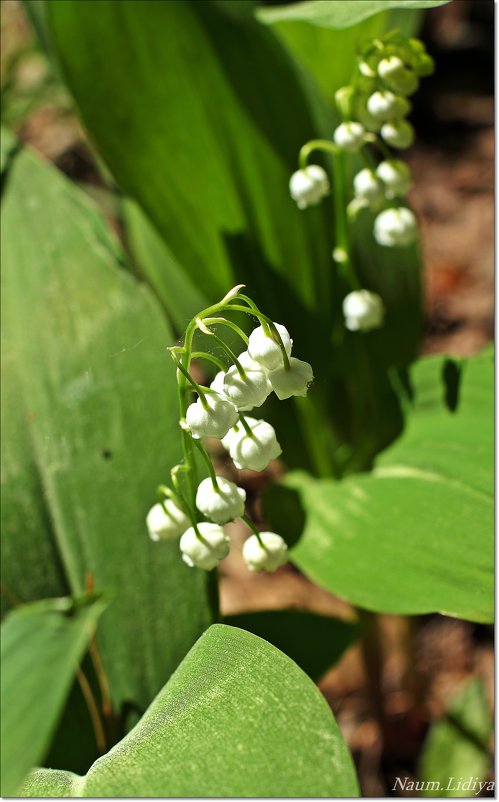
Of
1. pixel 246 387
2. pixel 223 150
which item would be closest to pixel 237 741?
pixel 246 387

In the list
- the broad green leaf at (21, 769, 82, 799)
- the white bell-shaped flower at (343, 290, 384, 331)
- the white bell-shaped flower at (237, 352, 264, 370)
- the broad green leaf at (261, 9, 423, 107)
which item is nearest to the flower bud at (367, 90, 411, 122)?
the white bell-shaped flower at (343, 290, 384, 331)

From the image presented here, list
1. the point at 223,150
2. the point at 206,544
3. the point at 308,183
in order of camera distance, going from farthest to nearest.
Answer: the point at 223,150 < the point at 308,183 < the point at 206,544

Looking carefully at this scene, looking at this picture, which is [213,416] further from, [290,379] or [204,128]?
[204,128]

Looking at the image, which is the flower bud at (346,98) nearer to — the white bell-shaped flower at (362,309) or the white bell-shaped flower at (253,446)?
the white bell-shaped flower at (362,309)


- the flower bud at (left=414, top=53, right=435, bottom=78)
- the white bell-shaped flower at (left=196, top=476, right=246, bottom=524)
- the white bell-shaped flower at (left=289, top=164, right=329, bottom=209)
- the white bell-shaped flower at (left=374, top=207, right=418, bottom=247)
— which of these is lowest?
the white bell-shaped flower at (left=196, top=476, right=246, bottom=524)

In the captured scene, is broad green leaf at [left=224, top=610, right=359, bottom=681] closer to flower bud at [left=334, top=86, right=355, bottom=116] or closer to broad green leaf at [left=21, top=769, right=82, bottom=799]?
broad green leaf at [left=21, top=769, right=82, bottom=799]

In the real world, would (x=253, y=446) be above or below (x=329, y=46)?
below

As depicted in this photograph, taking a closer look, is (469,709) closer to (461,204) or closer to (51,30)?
(51,30)

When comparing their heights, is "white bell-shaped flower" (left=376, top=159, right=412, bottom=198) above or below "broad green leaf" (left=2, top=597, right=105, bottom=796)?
above
